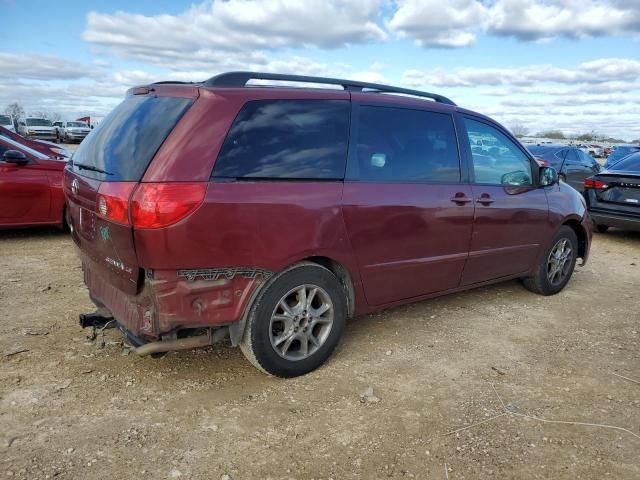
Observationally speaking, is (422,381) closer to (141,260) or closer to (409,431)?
(409,431)

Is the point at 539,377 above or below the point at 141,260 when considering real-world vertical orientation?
below

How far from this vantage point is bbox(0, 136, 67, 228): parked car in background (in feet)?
22.8

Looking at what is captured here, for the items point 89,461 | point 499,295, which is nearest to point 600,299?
point 499,295

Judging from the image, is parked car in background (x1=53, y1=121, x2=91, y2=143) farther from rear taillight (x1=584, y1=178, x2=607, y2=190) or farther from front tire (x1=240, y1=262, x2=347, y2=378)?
front tire (x1=240, y1=262, x2=347, y2=378)

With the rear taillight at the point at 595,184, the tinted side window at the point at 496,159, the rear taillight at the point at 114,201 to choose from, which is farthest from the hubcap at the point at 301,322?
the rear taillight at the point at 595,184

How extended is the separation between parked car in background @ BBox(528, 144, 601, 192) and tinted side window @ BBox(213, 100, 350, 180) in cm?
1287

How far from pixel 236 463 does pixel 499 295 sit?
369 cm

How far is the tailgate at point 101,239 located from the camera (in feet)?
10.0

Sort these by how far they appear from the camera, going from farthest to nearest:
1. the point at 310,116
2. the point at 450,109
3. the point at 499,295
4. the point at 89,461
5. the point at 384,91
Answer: the point at 499,295 → the point at 450,109 → the point at 384,91 → the point at 310,116 → the point at 89,461

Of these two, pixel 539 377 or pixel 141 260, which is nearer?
pixel 141 260

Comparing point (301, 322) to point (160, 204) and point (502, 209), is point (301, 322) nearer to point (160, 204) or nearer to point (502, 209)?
point (160, 204)

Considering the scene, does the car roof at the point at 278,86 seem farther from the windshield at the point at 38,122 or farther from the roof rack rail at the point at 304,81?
the windshield at the point at 38,122

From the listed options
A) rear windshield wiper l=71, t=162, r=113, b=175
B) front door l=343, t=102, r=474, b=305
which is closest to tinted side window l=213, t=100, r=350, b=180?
front door l=343, t=102, r=474, b=305

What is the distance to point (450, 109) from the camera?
14.6 ft
